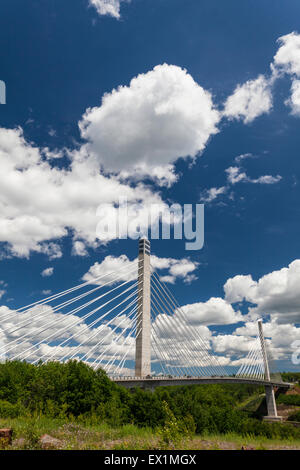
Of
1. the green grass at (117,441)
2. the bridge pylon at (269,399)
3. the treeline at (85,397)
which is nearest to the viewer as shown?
the green grass at (117,441)

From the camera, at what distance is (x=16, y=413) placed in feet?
67.8

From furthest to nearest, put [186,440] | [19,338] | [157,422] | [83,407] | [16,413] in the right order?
1. [19,338]
2. [157,422]
3. [83,407]
4. [16,413]
5. [186,440]

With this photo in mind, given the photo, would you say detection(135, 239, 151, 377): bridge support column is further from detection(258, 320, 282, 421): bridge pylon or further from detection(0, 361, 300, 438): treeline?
detection(258, 320, 282, 421): bridge pylon

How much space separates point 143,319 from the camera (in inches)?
2379

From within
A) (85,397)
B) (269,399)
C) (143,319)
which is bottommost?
(269,399)

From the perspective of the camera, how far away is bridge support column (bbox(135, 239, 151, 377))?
57688 mm

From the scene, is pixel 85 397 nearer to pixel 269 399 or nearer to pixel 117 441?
pixel 117 441

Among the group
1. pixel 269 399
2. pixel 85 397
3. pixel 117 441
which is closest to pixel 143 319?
pixel 85 397

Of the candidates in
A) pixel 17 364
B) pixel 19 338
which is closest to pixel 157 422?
pixel 19 338

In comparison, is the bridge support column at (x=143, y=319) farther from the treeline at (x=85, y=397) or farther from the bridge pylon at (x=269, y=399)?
the bridge pylon at (x=269, y=399)

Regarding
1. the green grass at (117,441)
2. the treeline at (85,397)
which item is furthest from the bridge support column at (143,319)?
the green grass at (117,441)

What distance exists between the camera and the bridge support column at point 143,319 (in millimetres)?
57688
